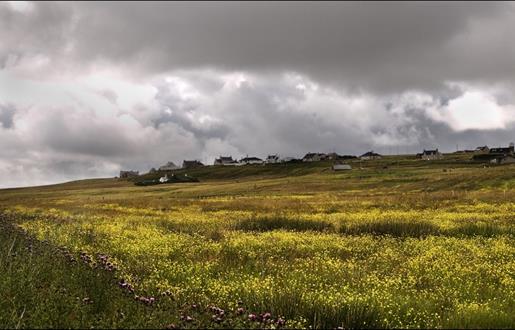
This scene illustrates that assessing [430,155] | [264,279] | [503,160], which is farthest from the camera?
[430,155]

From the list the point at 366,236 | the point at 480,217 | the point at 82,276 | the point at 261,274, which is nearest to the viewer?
the point at 82,276

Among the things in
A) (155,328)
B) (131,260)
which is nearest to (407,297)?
(155,328)

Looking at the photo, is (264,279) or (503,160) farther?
(503,160)

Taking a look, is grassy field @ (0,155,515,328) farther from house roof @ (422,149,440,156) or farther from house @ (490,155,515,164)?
house roof @ (422,149,440,156)

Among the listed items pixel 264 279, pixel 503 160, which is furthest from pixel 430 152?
pixel 264 279

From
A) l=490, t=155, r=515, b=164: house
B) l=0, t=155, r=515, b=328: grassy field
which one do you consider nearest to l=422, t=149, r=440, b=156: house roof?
l=490, t=155, r=515, b=164: house

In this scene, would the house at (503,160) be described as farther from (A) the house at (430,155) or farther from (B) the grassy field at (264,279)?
(B) the grassy field at (264,279)

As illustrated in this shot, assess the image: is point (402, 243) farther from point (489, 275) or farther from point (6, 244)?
point (6, 244)

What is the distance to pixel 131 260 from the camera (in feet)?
47.4

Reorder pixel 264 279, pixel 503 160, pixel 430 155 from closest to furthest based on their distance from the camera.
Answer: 1. pixel 264 279
2. pixel 503 160
3. pixel 430 155

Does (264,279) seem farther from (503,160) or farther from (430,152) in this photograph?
(430,152)

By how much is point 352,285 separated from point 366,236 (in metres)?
9.49

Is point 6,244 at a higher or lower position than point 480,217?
higher

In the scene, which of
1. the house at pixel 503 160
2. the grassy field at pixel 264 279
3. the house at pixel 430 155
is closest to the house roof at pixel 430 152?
the house at pixel 430 155
